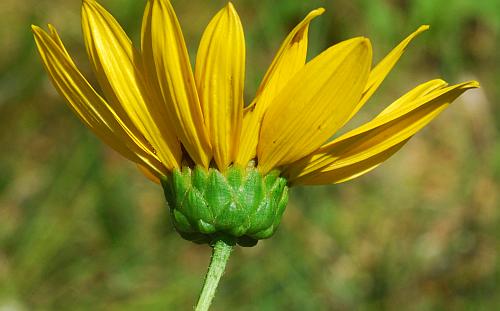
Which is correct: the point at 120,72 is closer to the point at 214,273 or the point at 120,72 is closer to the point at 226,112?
the point at 226,112

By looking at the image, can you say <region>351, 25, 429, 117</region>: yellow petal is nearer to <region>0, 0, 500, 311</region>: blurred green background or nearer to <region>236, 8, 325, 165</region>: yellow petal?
<region>236, 8, 325, 165</region>: yellow petal

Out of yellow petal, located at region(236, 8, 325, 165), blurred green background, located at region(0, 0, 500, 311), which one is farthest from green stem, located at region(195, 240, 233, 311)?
blurred green background, located at region(0, 0, 500, 311)

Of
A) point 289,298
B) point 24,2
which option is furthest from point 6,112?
point 289,298

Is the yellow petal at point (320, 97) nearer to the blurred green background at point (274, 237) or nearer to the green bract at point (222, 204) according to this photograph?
the green bract at point (222, 204)

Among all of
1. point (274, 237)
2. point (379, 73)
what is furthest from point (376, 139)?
point (274, 237)

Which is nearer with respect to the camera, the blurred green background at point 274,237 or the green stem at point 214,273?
the green stem at point 214,273

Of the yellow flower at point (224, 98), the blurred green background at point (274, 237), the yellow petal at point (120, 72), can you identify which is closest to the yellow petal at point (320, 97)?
the yellow flower at point (224, 98)

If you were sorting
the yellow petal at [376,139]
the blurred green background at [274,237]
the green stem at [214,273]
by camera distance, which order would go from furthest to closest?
the blurred green background at [274,237]
the yellow petal at [376,139]
the green stem at [214,273]
